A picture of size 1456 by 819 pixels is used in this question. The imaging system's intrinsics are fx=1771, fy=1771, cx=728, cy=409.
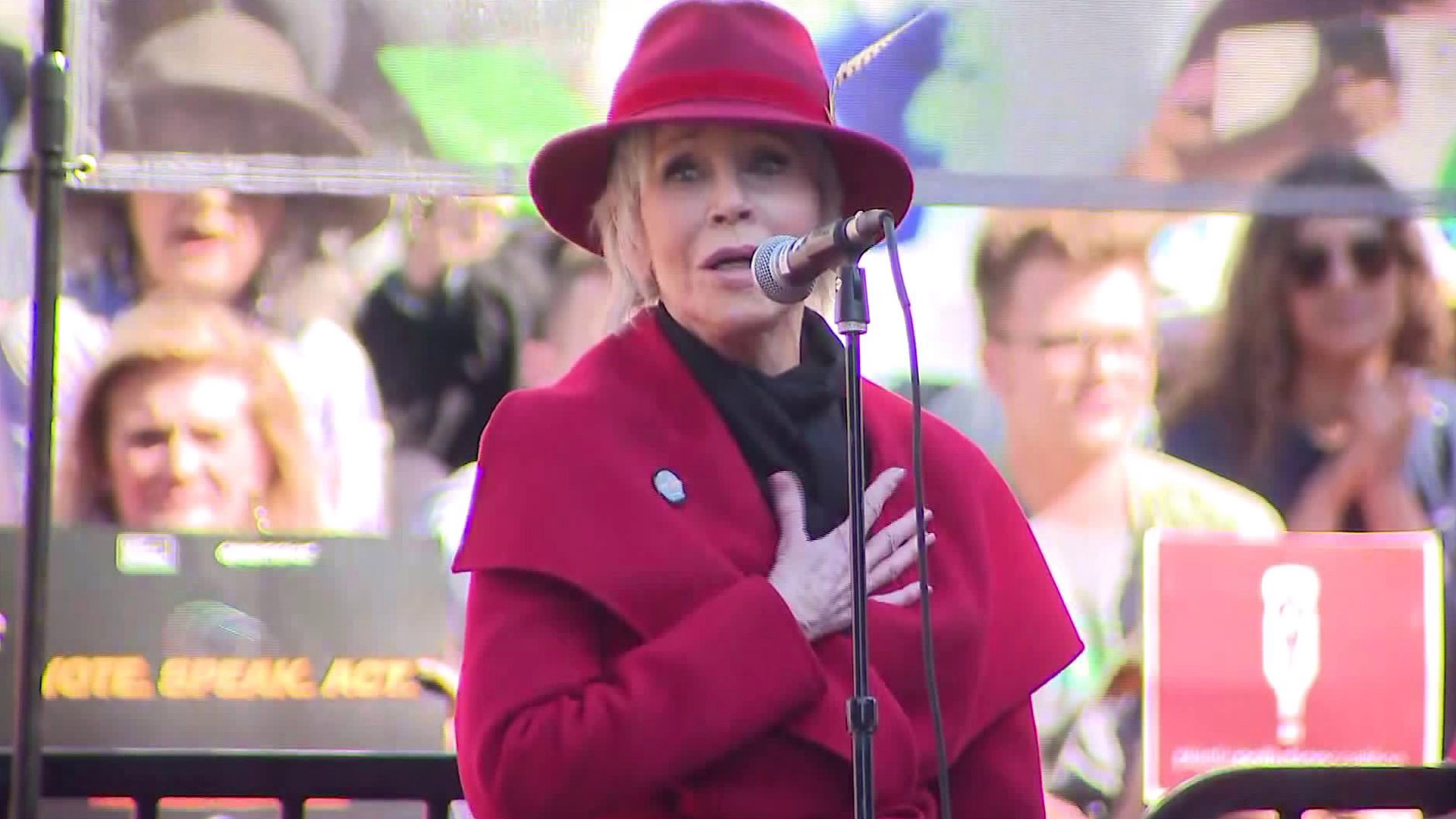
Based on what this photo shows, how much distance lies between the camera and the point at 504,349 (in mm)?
3234

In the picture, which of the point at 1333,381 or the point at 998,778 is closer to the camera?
the point at 998,778

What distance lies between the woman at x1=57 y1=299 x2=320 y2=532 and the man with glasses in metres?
1.30

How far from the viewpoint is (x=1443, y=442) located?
11.1 feet

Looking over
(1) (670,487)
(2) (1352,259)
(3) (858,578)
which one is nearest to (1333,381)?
(2) (1352,259)

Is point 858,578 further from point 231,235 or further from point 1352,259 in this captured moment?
point 1352,259

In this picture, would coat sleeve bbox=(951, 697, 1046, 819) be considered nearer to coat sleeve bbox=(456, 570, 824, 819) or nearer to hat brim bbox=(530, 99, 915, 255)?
coat sleeve bbox=(456, 570, 824, 819)

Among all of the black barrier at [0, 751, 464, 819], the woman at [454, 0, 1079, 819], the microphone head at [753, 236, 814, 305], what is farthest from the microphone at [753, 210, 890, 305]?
the black barrier at [0, 751, 464, 819]

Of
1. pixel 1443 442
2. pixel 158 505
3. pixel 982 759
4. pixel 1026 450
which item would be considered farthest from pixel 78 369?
pixel 1443 442

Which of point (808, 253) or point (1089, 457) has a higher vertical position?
point (808, 253)

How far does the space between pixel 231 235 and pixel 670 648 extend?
1811 millimetres

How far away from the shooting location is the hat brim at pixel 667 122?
1.82 metres

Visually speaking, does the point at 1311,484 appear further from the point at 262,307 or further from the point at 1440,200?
the point at 262,307

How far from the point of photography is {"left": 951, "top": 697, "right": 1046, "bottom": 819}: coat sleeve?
1.83 meters

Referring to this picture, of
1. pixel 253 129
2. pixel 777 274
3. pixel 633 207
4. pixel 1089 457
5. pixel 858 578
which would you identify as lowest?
pixel 858 578
